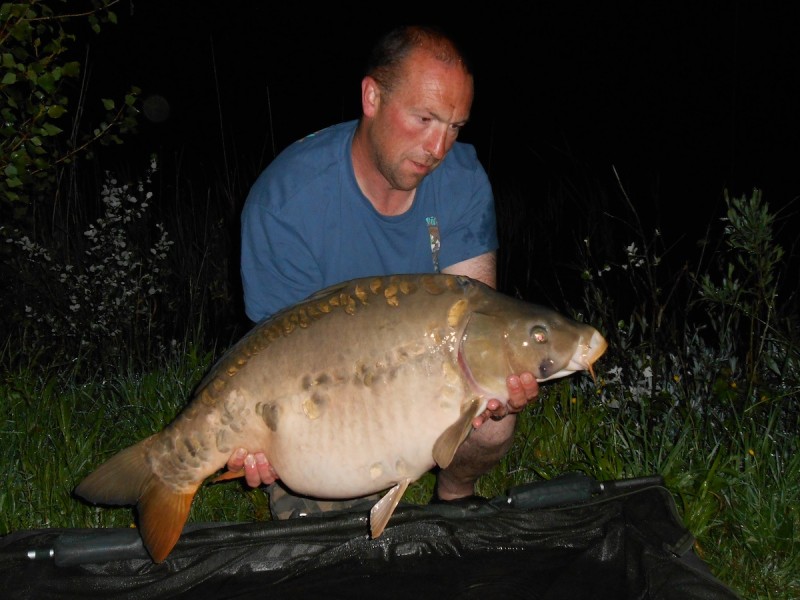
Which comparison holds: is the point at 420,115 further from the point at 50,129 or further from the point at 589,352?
the point at 50,129

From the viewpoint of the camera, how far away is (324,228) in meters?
2.18

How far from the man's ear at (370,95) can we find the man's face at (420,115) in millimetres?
14

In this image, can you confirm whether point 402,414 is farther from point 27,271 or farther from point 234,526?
point 27,271

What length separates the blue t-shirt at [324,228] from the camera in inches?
84.5

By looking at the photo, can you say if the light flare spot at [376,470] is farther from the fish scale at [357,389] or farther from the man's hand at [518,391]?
the man's hand at [518,391]

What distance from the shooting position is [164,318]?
146 inches

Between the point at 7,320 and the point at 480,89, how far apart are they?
687cm

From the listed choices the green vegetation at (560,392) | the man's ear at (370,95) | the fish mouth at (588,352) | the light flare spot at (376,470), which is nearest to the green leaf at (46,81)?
the green vegetation at (560,392)

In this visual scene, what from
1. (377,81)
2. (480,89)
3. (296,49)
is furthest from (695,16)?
(377,81)

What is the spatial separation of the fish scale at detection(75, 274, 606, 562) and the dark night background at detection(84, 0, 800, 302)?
1882 millimetres

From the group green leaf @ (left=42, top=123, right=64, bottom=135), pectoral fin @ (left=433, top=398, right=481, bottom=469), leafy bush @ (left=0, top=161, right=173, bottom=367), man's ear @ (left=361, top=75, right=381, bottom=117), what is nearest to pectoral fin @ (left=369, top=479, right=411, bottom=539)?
pectoral fin @ (left=433, top=398, right=481, bottom=469)

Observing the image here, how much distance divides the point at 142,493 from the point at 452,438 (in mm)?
639

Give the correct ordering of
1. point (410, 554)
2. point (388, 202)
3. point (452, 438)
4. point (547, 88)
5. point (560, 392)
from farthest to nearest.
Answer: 1. point (547, 88)
2. point (560, 392)
3. point (388, 202)
4. point (410, 554)
5. point (452, 438)

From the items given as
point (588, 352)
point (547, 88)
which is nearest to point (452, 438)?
point (588, 352)
